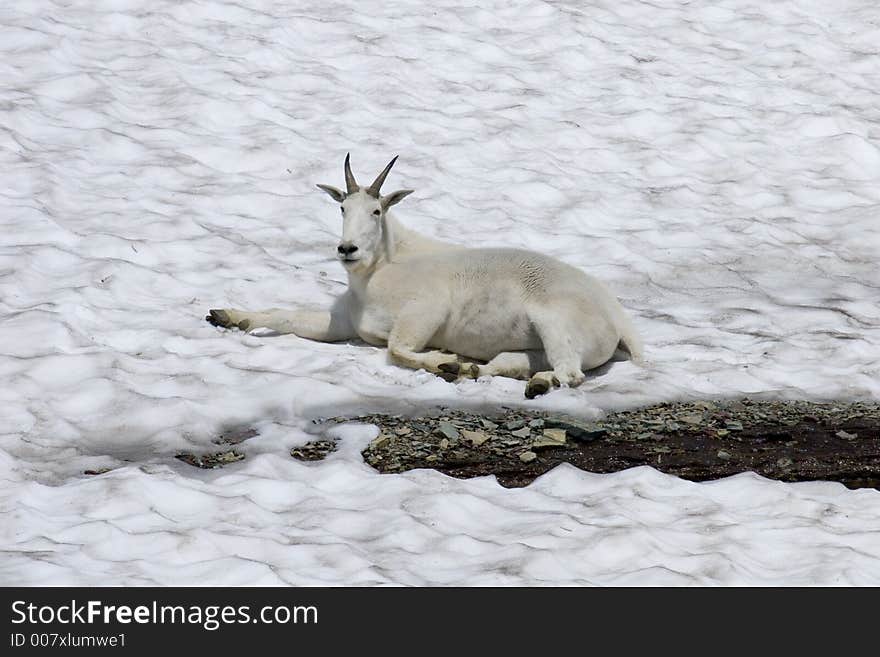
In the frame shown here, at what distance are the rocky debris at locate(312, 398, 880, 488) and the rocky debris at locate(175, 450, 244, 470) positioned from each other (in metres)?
0.79

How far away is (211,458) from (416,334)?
219 centimetres

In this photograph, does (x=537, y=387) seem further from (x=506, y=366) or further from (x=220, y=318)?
(x=220, y=318)

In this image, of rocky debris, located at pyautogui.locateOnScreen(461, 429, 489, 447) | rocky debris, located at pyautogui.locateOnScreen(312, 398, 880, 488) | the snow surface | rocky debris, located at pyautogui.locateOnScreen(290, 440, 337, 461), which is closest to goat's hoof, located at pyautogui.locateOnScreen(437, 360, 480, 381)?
the snow surface

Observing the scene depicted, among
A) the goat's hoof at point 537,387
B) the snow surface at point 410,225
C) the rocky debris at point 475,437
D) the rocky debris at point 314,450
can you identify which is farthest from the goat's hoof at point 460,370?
the rocky debris at point 314,450

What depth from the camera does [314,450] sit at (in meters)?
7.34

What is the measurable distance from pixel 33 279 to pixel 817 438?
603cm

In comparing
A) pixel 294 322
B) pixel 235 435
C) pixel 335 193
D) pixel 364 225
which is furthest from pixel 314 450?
pixel 335 193

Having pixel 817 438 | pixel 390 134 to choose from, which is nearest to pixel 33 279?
pixel 390 134

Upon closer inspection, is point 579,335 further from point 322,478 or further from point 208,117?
point 208,117

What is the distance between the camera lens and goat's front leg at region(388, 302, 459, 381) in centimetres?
877

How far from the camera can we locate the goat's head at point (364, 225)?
9023 mm

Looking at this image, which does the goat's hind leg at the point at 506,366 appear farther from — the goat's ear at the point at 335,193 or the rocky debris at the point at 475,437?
the goat's ear at the point at 335,193

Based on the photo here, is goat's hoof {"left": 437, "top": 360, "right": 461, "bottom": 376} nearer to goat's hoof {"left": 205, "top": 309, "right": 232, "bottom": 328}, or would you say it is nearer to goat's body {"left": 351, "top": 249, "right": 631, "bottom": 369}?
goat's body {"left": 351, "top": 249, "right": 631, "bottom": 369}

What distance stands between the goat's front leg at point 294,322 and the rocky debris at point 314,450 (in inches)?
81.9
